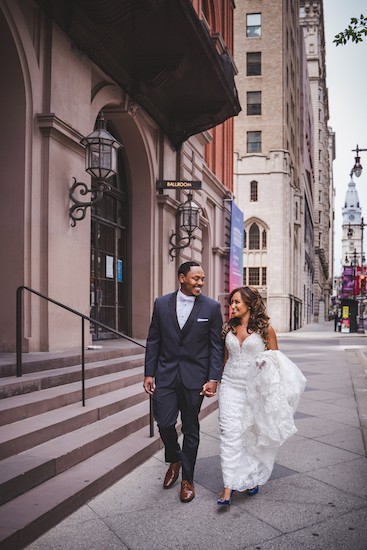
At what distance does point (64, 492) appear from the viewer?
434 centimetres

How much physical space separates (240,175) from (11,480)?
40985 mm

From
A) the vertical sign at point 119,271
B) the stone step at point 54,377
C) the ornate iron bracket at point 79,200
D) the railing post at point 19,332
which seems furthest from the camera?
the vertical sign at point 119,271

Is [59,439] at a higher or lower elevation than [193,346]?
lower

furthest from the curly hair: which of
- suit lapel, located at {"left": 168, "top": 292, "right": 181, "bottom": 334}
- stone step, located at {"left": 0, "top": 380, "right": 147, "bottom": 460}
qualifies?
stone step, located at {"left": 0, "top": 380, "right": 147, "bottom": 460}

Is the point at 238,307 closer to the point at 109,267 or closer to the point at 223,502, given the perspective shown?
the point at 223,502

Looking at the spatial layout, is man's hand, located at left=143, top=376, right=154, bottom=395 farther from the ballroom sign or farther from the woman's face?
the ballroom sign

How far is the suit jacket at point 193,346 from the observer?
4.67 metres

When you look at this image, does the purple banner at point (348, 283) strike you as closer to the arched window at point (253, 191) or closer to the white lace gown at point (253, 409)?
the arched window at point (253, 191)

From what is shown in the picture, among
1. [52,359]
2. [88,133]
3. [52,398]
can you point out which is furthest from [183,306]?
[88,133]

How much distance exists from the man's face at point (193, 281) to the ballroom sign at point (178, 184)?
881 cm

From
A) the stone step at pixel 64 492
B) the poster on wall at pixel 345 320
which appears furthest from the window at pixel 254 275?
the stone step at pixel 64 492

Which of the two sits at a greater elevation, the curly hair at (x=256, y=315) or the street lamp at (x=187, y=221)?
the street lamp at (x=187, y=221)

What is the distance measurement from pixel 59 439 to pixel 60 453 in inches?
19.5

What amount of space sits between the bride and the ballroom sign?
898 centimetres
